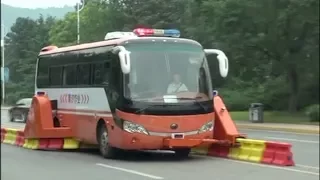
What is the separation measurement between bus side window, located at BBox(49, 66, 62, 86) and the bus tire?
8.07 ft

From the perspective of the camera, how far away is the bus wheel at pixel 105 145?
15992 mm

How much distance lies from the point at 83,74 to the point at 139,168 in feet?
12.7

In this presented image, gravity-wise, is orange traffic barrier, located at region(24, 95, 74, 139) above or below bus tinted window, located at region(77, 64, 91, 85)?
below

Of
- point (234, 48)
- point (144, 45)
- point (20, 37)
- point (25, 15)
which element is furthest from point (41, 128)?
point (234, 48)

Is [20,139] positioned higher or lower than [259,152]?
lower

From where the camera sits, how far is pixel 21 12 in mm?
9555

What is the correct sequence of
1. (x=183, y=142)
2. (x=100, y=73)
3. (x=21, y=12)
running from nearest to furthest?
(x=21, y=12) → (x=183, y=142) → (x=100, y=73)

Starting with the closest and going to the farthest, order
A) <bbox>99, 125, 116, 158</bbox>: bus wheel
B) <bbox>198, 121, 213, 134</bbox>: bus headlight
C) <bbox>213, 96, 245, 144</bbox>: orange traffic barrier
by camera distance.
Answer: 1. <bbox>198, 121, 213, 134</bbox>: bus headlight
2. <bbox>213, 96, 245, 144</bbox>: orange traffic barrier
3. <bbox>99, 125, 116, 158</bbox>: bus wheel

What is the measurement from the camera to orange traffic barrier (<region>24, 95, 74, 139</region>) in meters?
17.8

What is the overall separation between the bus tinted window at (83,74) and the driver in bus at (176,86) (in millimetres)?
2709

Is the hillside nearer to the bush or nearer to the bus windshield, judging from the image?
the bus windshield

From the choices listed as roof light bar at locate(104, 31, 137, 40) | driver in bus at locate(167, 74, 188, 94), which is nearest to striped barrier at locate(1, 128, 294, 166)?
driver in bus at locate(167, 74, 188, 94)

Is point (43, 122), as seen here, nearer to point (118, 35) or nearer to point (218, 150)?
point (118, 35)

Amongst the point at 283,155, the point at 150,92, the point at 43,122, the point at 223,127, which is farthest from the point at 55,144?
the point at 283,155
